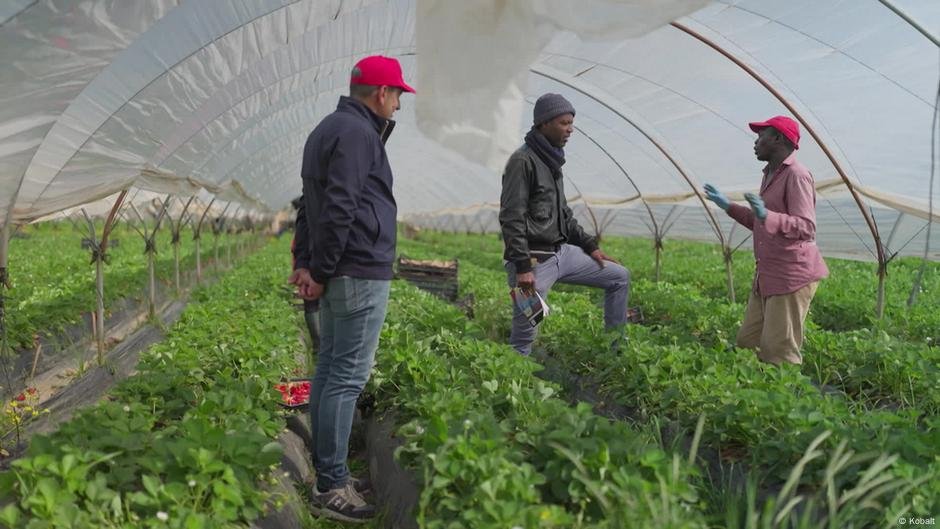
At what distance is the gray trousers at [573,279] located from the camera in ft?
15.0

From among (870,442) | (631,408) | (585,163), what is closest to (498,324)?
(631,408)

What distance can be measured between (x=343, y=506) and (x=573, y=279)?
7.48ft

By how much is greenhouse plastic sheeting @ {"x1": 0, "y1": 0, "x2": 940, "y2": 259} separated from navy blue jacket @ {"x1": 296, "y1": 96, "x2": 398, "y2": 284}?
0.34 meters

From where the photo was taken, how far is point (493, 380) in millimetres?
3514

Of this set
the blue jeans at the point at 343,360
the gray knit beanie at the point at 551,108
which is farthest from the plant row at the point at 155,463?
the gray knit beanie at the point at 551,108

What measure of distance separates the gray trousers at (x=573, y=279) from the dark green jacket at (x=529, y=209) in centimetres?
10

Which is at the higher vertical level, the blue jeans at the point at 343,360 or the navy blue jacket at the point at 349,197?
the navy blue jacket at the point at 349,197

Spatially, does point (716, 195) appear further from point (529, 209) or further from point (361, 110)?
point (361, 110)

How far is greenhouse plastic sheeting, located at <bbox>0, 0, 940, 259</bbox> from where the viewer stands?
2773 millimetres

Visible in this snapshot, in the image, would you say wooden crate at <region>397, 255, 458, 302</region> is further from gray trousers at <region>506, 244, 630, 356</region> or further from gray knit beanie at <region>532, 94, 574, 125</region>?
gray knit beanie at <region>532, 94, 574, 125</region>

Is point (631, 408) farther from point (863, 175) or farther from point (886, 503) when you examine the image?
point (863, 175)

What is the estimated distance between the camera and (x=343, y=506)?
124 inches

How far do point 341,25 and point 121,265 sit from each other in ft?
27.3

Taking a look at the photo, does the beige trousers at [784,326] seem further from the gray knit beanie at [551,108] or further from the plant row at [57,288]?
the plant row at [57,288]
